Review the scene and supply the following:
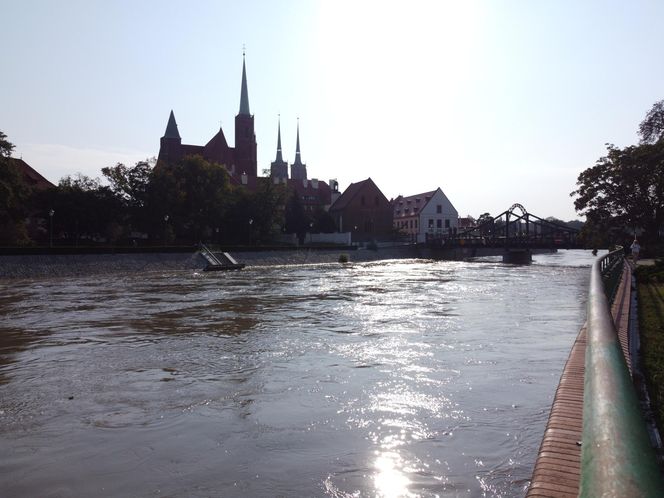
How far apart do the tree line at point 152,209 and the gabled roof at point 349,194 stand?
34720mm

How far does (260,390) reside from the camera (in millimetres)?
8625

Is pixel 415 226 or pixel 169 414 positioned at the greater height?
pixel 415 226

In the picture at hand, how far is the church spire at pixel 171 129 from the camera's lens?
105800 mm

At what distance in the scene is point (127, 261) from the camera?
4931cm

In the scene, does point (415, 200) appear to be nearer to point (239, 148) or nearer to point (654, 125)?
point (239, 148)

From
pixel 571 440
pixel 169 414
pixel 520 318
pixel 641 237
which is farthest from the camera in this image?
pixel 641 237

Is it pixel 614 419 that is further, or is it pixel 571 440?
pixel 571 440

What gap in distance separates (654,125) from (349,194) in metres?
74.9

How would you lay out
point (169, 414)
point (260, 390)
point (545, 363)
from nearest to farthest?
point (169, 414), point (260, 390), point (545, 363)

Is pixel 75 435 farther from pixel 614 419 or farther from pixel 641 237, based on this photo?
pixel 641 237

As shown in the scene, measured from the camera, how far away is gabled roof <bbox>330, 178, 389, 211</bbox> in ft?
358

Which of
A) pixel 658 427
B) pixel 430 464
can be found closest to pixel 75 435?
pixel 430 464

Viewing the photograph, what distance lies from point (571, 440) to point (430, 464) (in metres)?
1.65

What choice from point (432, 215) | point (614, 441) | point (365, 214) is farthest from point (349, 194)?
point (614, 441)
